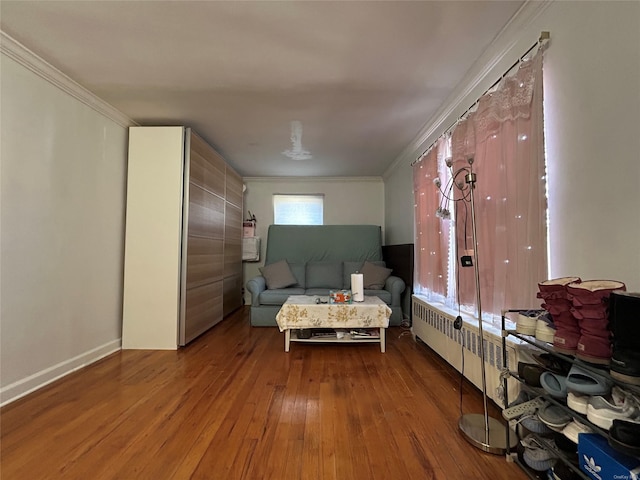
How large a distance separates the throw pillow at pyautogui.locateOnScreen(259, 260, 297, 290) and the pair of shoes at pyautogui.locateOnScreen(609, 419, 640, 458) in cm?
366

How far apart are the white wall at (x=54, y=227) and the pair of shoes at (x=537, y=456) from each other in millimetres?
2984

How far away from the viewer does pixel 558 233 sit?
1.49 metres

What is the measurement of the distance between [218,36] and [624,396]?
8.53ft

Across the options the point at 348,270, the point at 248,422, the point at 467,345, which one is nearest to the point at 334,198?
the point at 348,270

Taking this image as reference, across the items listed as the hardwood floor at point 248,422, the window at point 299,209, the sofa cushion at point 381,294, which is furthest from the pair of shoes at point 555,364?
the window at point 299,209

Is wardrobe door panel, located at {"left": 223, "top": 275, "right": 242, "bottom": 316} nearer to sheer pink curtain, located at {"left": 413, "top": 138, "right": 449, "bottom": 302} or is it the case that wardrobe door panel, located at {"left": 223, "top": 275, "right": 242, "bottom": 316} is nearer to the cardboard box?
sheer pink curtain, located at {"left": 413, "top": 138, "right": 449, "bottom": 302}

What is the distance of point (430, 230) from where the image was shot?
10.2 ft

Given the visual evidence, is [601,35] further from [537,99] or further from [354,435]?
[354,435]

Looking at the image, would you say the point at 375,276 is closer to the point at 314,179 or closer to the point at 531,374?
the point at 314,179

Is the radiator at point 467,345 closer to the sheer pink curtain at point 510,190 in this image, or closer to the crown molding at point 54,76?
the sheer pink curtain at point 510,190

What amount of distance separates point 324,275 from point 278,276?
29.8 inches

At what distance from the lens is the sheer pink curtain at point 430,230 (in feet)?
9.30

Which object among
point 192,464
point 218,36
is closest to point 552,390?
point 192,464

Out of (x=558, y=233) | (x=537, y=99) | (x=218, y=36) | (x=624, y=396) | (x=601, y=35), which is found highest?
(x=218, y=36)
